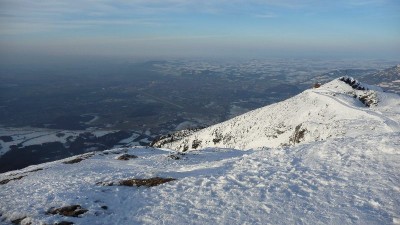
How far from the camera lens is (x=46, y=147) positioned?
13712 centimetres

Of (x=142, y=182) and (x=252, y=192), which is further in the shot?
(x=142, y=182)

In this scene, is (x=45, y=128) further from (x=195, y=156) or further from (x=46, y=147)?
(x=195, y=156)

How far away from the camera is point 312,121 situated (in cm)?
4738

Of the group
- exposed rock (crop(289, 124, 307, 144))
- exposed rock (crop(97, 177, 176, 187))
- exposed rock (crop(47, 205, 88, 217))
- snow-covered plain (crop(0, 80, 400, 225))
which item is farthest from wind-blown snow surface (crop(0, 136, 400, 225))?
exposed rock (crop(289, 124, 307, 144))

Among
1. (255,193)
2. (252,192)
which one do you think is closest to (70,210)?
(252,192)

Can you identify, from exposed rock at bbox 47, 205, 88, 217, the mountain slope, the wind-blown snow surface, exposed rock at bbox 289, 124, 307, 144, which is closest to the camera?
the wind-blown snow surface

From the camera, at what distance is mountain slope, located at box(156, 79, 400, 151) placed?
3966 cm

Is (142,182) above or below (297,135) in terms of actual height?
above

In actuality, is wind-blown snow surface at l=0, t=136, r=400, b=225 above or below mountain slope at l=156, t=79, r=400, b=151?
above

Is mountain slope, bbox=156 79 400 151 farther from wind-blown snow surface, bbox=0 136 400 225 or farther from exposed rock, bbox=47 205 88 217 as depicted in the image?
exposed rock, bbox=47 205 88 217

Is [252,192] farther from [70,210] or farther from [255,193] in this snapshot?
[70,210]

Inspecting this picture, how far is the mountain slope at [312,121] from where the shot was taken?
39656mm

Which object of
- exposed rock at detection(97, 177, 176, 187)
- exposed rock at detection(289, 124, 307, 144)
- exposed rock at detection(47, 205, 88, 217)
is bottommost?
exposed rock at detection(289, 124, 307, 144)

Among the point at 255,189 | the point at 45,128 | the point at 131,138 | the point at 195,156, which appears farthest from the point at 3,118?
the point at 255,189
